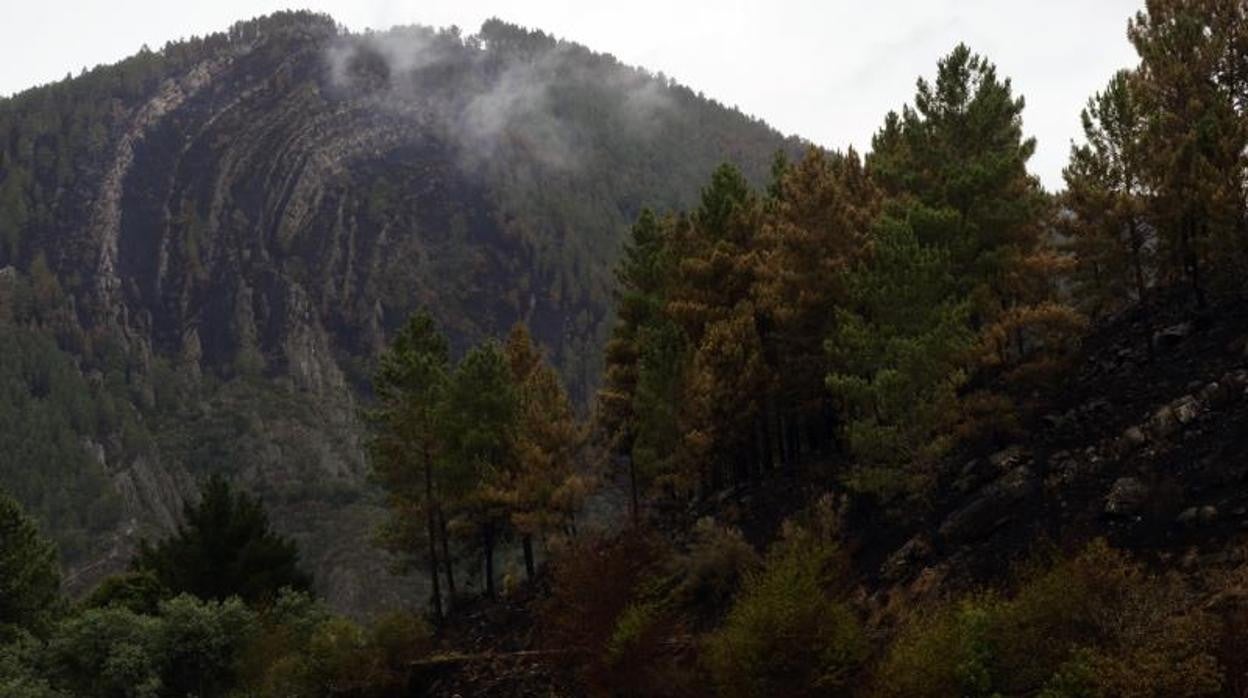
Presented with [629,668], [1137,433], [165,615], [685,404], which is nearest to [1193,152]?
[1137,433]

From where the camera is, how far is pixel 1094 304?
3134 cm

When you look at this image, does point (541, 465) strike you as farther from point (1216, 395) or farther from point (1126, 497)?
point (1216, 395)

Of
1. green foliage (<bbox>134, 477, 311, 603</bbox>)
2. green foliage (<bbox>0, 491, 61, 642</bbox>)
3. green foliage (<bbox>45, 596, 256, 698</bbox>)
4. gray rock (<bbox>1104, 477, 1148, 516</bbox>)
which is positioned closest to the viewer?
gray rock (<bbox>1104, 477, 1148, 516</bbox>)

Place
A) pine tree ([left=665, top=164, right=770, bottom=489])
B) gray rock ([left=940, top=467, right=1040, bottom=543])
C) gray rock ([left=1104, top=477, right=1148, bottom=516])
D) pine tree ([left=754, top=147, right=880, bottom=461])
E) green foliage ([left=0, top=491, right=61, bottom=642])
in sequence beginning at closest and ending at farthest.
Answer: gray rock ([left=1104, top=477, right=1148, bottom=516])
gray rock ([left=940, top=467, right=1040, bottom=543])
pine tree ([left=665, top=164, right=770, bottom=489])
pine tree ([left=754, top=147, right=880, bottom=461])
green foliage ([left=0, top=491, right=61, bottom=642])

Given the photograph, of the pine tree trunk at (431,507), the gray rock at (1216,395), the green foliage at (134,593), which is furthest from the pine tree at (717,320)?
the green foliage at (134,593)

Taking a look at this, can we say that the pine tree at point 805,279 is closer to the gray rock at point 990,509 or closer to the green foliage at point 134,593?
the gray rock at point 990,509

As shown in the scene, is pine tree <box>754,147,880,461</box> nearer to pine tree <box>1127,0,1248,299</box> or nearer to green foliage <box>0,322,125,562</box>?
pine tree <box>1127,0,1248,299</box>

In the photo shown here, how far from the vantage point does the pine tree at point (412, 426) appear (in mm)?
38750

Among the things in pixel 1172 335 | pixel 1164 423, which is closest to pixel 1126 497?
pixel 1164 423

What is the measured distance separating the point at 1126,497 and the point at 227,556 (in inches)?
1414

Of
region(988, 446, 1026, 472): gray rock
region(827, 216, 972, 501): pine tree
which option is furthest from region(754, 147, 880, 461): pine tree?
region(988, 446, 1026, 472): gray rock

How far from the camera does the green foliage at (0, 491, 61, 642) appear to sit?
4534cm

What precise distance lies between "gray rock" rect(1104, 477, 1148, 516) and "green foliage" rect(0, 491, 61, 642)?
4153cm

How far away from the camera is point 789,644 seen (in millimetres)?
19406
